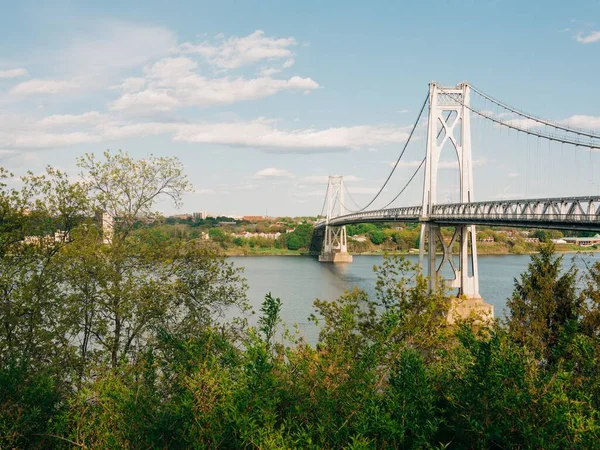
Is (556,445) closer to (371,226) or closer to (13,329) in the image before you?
(13,329)

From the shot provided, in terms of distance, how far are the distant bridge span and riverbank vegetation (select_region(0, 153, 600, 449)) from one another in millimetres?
6132

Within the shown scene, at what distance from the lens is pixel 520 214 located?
72.1ft

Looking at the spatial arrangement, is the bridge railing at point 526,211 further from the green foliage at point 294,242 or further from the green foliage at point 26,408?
the green foliage at point 294,242

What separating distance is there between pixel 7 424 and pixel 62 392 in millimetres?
2032

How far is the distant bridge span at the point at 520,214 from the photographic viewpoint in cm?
1792

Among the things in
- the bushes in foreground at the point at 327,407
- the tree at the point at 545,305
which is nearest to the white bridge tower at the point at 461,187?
the tree at the point at 545,305

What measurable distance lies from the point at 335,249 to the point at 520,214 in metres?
60.0

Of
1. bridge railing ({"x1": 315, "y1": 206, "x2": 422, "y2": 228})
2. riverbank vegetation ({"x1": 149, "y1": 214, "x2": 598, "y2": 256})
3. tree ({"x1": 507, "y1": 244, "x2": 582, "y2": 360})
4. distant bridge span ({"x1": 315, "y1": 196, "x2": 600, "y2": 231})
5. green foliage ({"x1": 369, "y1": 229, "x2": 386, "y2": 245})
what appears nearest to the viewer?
tree ({"x1": 507, "y1": 244, "x2": 582, "y2": 360})

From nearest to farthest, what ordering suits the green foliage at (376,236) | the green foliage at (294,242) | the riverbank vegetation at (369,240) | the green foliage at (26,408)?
1. the green foliage at (26,408)
2. the riverbank vegetation at (369,240)
3. the green foliage at (376,236)
4. the green foliage at (294,242)

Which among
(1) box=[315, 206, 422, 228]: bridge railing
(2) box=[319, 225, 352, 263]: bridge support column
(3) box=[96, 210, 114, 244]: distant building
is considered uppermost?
(1) box=[315, 206, 422, 228]: bridge railing

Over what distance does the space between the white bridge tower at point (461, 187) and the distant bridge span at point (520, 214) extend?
3.06ft

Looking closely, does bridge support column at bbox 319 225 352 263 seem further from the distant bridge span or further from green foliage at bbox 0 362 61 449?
green foliage at bbox 0 362 61 449

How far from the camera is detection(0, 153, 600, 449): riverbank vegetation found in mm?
5789

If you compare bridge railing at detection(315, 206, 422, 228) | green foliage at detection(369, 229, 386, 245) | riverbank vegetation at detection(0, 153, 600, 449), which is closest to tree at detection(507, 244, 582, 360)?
riverbank vegetation at detection(0, 153, 600, 449)
